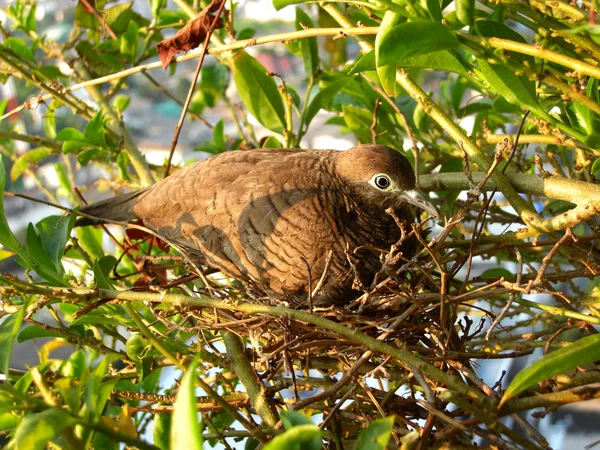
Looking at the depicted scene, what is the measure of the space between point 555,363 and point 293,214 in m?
0.65

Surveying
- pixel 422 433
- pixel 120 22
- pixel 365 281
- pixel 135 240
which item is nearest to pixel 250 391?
pixel 422 433

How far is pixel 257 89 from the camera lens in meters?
1.17

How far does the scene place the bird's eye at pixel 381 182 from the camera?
1.13 meters

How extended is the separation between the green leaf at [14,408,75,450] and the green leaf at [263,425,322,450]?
0.58 ft

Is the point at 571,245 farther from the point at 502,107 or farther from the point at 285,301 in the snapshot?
the point at 285,301

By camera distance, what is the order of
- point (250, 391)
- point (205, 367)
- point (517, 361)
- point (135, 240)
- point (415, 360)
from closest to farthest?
point (415, 360) < point (250, 391) < point (205, 367) < point (135, 240) < point (517, 361)

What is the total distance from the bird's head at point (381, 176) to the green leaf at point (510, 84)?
1.04ft

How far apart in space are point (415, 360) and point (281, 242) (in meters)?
0.51

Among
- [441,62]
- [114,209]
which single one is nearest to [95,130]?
[114,209]

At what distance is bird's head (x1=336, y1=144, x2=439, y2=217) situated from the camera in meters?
1.09

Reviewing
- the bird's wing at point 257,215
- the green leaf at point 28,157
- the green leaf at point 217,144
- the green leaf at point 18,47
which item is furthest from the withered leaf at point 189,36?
the green leaf at point 28,157

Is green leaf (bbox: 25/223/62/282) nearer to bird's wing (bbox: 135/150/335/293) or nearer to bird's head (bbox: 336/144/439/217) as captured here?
bird's wing (bbox: 135/150/335/293)

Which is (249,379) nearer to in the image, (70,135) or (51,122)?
(70,135)

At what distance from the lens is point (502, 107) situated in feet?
3.17
